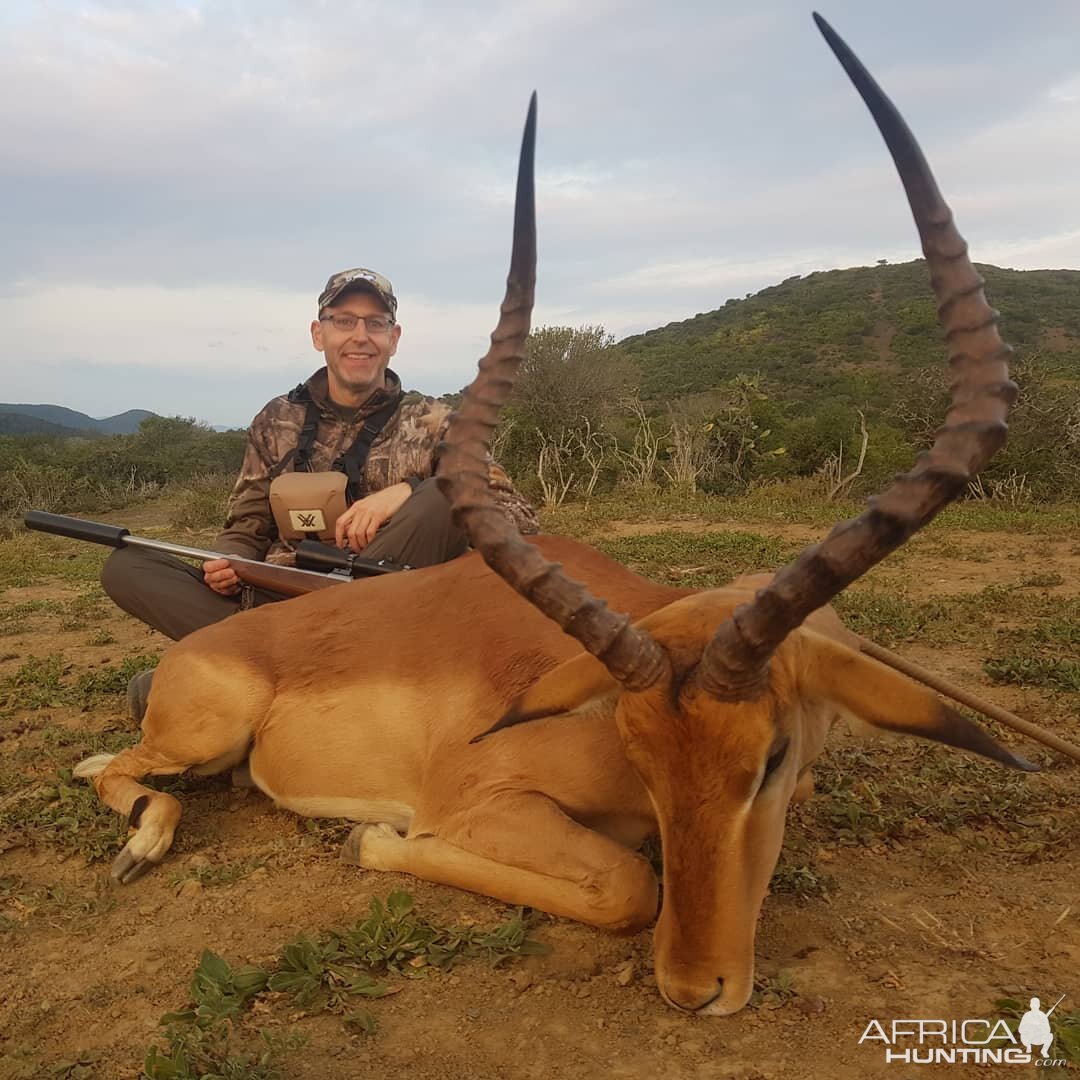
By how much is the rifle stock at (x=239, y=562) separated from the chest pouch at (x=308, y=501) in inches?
12.8

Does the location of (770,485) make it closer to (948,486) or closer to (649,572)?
(649,572)

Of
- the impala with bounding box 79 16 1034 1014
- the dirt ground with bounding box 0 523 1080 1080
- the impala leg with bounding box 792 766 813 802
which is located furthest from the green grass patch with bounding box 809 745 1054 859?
the impala with bounding box 79 16 1034 1014

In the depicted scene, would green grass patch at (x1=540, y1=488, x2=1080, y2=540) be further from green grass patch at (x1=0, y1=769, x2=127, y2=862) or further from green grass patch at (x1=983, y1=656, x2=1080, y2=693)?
green grass patch at (x1=0, y1=769, x2=127, y2=862)

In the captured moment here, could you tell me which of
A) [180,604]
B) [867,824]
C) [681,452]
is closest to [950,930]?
[867,824]

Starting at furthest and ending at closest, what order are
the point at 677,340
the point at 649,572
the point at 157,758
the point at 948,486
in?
the point at 677,340
the point at 649,572
the point at 157,758
the point at 948,486

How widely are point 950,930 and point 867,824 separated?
852 mm

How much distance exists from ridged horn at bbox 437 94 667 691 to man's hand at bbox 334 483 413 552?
302 centimetres

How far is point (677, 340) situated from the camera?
62.3 meters

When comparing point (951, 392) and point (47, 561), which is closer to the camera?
point (951, 392)

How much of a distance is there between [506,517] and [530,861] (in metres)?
1.33

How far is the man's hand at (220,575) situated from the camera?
5906 millimetres

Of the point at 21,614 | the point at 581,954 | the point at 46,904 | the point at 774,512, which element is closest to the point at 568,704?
the point at 581,954

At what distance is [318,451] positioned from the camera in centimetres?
674

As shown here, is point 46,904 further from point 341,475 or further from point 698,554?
point 698,554
